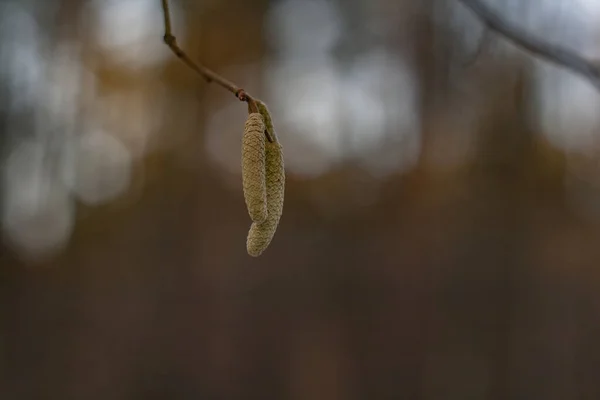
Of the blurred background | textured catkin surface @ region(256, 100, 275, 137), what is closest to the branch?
textured catkin surface @ region(256, 100, 275, 137)

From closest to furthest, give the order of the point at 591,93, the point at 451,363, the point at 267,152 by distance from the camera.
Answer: the point at 267,152 → the point at 591,93 → the point at 451,363

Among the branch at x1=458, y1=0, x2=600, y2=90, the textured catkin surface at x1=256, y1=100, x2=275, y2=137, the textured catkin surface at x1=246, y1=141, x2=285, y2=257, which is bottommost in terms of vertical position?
the textured catkin surface at x1=246, y1=141, x2=285, y2=257

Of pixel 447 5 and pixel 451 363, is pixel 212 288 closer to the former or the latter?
pixel 451 363

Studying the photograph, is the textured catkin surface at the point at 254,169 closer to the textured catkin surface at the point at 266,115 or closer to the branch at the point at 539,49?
the textured catkin surface at the point at 266,115

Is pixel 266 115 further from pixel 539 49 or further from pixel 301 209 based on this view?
pixel 301 209

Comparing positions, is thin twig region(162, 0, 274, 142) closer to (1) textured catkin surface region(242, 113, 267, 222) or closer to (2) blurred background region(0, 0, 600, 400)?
(1) textured catkin surface region(242, 113, 267, 222)

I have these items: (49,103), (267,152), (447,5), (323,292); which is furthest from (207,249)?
(267,152)
